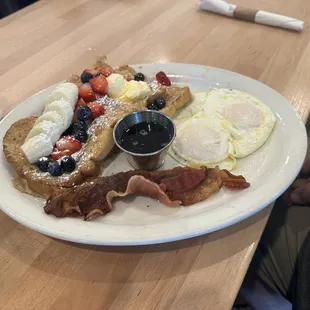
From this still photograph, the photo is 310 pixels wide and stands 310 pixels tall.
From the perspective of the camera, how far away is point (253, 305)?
1.75 m

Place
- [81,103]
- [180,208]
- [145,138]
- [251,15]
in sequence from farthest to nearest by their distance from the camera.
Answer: [251,15] → [81,103] → [145,138] → [180,208]

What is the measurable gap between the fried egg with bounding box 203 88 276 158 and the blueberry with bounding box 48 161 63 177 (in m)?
0.77

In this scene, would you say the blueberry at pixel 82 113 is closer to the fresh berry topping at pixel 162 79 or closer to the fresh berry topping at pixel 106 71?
the fresh berry topping at pixel 106 71

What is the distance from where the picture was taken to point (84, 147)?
1700 millimetres

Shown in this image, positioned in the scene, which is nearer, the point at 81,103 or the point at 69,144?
the point at 69,144

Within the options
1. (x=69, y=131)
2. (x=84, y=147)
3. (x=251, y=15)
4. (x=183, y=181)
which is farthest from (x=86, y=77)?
(x=251, y=15)

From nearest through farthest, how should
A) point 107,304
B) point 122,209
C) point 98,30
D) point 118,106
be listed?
point 107,304, point 122,209, point 118,106, point 98,30

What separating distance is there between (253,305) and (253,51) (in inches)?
60.1

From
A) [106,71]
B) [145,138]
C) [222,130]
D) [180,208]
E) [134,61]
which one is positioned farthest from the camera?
[134,61]

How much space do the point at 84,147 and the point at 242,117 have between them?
77 centimetres

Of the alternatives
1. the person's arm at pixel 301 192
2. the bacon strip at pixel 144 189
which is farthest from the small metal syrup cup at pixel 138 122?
the person's arm at pixel 301 192

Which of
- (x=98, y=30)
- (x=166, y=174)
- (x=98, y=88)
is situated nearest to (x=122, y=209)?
(x=166, y=174)

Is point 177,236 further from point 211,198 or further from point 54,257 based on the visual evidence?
point 54,257

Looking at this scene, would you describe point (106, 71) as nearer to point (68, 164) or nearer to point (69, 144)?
point (69, 144)
